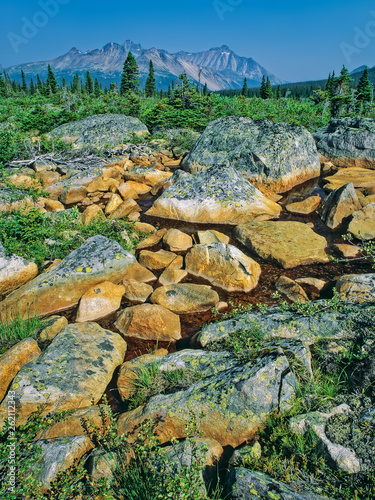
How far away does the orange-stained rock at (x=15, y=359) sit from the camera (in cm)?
392

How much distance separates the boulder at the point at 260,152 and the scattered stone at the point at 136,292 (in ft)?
22.6

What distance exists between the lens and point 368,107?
95.5ft

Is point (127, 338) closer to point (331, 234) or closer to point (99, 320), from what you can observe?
→ point (99, 320)

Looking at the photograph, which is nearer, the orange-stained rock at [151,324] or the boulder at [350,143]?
the orange-stained rock at [151,324]

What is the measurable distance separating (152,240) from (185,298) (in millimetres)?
2742

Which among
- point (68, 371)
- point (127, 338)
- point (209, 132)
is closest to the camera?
point (68, 371)

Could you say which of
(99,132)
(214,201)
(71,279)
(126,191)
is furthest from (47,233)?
(99,132)

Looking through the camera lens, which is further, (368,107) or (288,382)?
(368,107)

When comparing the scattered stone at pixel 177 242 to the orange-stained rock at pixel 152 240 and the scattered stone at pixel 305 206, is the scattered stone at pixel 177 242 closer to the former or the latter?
the orange-stained rock at pixel 152 240

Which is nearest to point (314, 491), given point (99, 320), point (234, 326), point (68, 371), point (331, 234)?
point (234, 326)

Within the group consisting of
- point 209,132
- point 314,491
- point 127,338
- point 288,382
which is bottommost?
point 127,338

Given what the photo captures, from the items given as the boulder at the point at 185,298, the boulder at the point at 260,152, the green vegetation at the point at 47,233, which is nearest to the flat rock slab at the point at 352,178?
the boulder at the point at 260,152

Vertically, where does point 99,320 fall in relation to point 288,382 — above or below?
below

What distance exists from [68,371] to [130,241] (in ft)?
13.3
